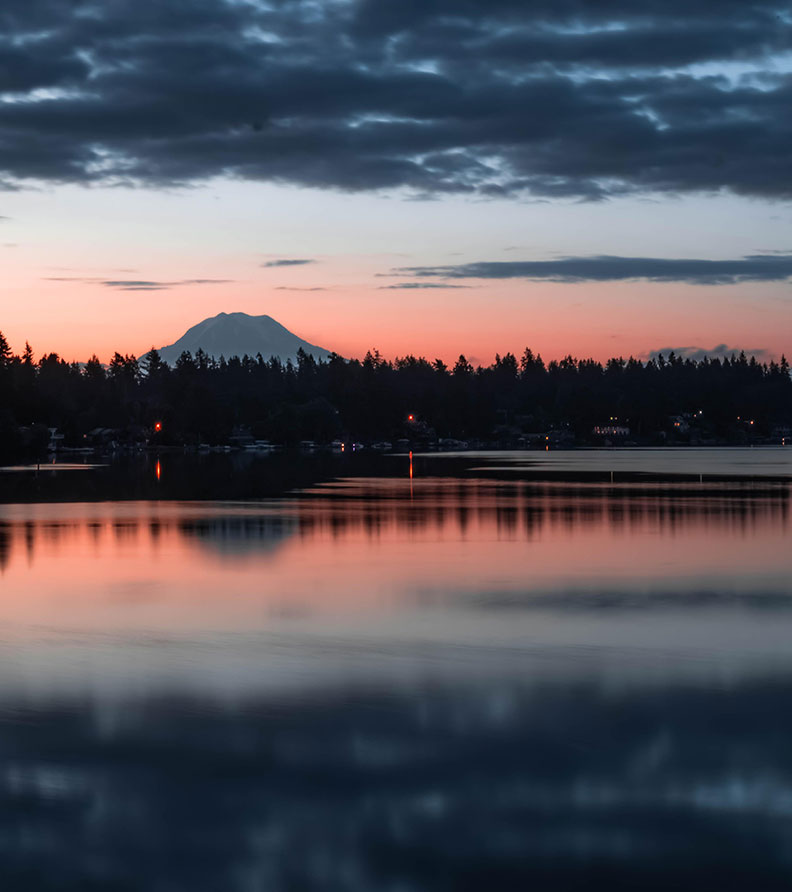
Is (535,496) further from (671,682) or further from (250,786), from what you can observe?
(250,786)

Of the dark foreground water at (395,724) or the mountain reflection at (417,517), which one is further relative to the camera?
the mountain reflection at (417,517)

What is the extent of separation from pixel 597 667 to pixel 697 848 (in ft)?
24.8

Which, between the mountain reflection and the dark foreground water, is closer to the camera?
the dark foreground water

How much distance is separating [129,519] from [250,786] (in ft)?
124

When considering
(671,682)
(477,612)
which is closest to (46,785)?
(671,682)

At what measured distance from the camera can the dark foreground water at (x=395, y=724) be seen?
33.2 feet

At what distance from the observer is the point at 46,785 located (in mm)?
11883

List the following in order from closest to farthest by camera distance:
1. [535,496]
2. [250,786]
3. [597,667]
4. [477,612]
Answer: [250,786] < [597,667] < [477,612] < [535,496]

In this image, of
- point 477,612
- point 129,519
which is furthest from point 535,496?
point 477,612

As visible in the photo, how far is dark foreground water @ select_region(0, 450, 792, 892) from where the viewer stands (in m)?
10.1

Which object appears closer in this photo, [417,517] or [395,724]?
[395,724]

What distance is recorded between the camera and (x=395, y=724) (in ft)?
46.8

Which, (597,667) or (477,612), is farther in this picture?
(477,612)

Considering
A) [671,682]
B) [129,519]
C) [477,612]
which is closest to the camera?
[671,682]
